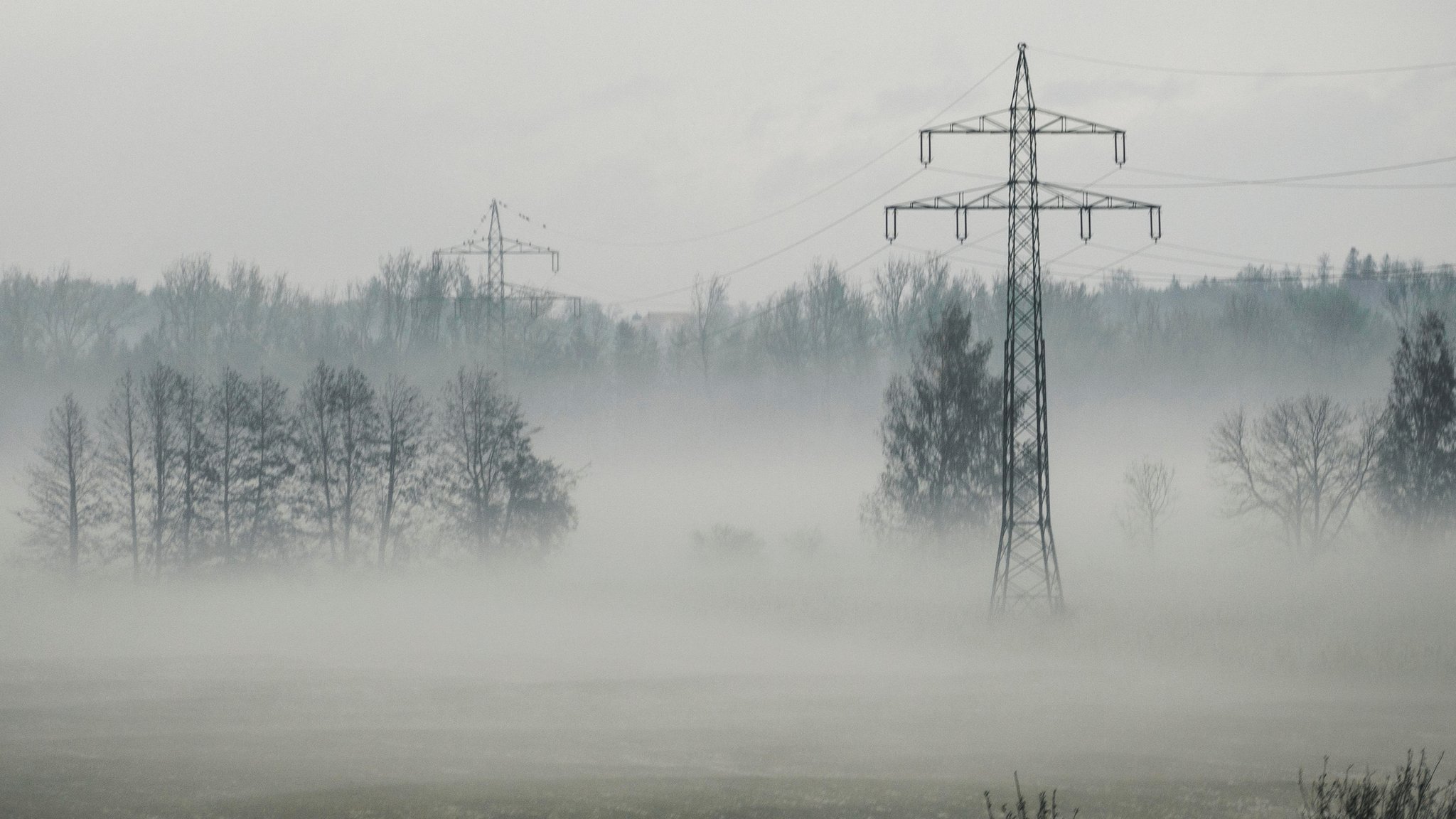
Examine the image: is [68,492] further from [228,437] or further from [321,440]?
[321,440]

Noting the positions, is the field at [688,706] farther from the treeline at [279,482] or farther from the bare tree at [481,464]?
the bare tree at [481,464]

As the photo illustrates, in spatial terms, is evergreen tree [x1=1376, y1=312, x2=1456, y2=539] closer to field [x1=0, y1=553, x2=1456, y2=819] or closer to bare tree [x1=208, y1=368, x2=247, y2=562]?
field [x1=0, y1=553, x2=1456, y2=819]

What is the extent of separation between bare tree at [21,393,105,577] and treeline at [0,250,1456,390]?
39.2 m

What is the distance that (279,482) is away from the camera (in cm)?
5472

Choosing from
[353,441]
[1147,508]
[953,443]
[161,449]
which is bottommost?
[1147,508]

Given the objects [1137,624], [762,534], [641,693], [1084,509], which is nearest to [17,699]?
[641,693]

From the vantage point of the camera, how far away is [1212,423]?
350ft

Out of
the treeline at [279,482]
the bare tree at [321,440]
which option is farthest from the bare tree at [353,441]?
the bare tree at [321,440]

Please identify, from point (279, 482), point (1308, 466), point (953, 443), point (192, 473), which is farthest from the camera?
point (1308, 466)

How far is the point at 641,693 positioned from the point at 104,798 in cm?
1369

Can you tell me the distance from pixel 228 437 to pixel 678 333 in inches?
2632

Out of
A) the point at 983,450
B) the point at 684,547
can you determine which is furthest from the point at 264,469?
the point at 983,450

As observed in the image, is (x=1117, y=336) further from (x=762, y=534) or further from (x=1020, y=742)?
(x=1020, y=742)

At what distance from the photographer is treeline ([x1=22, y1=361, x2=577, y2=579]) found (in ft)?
175
